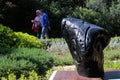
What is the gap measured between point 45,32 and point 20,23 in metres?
4.53

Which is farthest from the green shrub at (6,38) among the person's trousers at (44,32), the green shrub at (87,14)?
the green shrub at (87,14)

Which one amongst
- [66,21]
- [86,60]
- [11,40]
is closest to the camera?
[86,60]

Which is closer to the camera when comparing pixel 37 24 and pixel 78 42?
pixel 78 42

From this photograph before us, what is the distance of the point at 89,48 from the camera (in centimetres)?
586

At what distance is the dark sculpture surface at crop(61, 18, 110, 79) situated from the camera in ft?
19.3

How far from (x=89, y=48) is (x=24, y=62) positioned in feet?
7.93

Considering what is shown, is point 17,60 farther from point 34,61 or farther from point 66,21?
point 66,21

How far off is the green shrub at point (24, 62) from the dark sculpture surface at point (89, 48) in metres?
1.79

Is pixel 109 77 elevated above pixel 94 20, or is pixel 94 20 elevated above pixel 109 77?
pixel 109 77

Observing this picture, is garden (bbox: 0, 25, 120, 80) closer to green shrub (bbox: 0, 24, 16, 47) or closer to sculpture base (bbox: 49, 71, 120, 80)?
green shrub (bbox: 0, 24, 16, 47)

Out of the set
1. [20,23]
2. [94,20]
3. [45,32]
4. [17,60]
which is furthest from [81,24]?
[20,23]

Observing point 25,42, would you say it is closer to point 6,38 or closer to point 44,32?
point 6,38

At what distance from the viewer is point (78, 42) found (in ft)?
19.6

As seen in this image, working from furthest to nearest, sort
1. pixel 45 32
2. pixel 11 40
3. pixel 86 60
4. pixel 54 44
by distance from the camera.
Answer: pixel 45 32 < pixel 54 44 < pixel 11 40 < pixel 86 60
